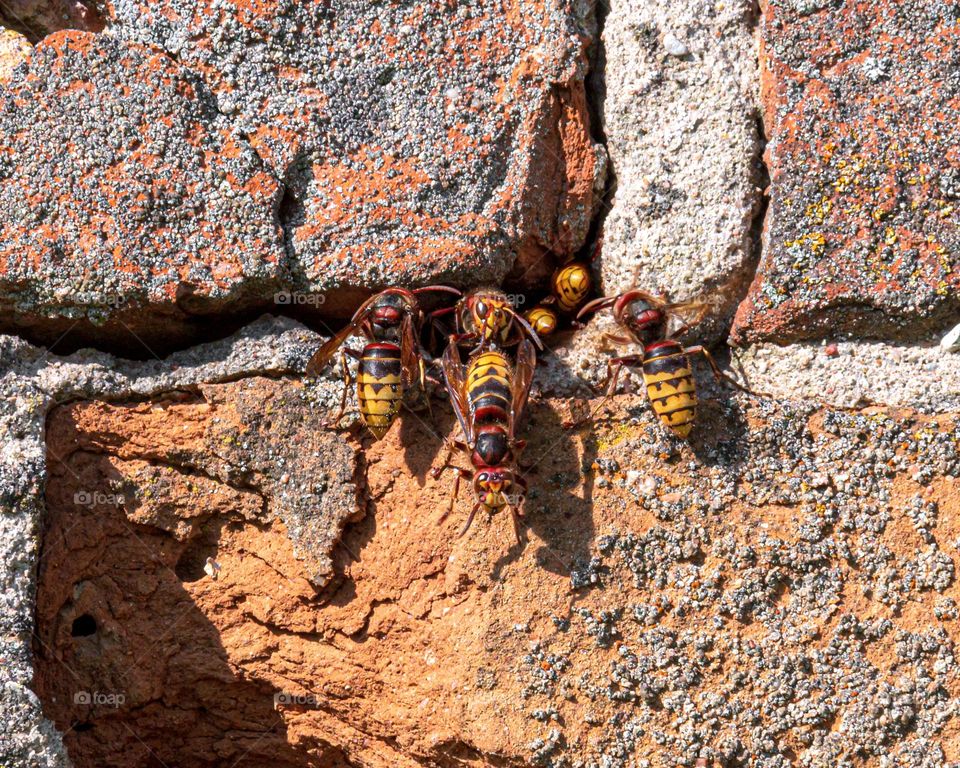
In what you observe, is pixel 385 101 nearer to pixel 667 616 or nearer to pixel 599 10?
pixel 599 10

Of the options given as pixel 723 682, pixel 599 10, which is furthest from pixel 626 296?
pixel 723 682

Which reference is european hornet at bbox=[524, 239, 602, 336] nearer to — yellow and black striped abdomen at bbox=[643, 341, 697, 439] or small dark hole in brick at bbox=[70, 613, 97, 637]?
yellow and black striped abdomen at bbox=[643, 341, 697, 439]

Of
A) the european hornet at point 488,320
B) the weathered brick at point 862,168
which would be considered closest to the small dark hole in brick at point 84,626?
the european hornet at point 488,320

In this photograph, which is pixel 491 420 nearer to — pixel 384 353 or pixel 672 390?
pixel 384 353

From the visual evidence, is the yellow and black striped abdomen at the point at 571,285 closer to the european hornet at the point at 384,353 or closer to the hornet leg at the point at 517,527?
the european hornet at the point at 384,353

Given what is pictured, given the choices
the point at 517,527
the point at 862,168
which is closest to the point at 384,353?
the point at 517,527

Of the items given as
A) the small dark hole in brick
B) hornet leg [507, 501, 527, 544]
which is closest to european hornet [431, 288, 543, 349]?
hornet leg [507, 501, 527, 544]

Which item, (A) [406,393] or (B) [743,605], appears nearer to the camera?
(B) [743,605]
